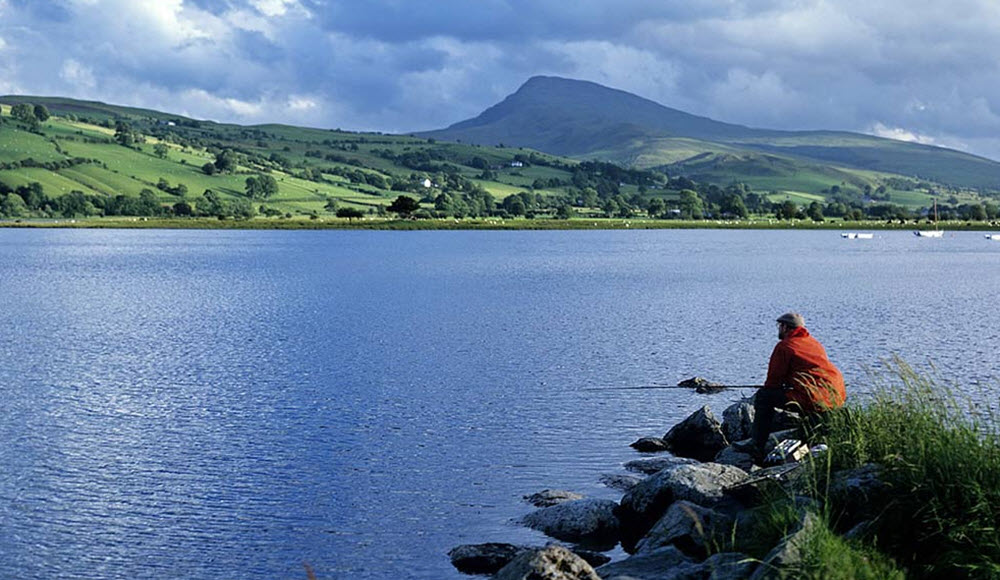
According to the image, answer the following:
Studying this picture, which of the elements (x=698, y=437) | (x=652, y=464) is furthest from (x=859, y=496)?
(x=698, y=437)

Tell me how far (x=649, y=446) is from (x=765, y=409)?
634cm

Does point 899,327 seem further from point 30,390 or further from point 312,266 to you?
point 312,266

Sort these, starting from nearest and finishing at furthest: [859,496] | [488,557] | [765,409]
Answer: [859,496], [488,557], [765,409]

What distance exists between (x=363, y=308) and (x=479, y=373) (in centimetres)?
2820

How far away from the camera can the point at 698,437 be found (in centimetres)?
2808

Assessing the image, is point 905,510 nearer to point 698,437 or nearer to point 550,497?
point 550,497

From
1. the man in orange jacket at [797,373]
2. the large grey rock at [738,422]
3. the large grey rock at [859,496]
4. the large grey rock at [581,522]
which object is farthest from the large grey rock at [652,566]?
the large grey rock at [738,422]

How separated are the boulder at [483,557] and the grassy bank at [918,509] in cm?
485

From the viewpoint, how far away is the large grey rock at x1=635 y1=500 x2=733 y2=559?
1706 cm

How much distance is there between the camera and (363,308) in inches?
2670

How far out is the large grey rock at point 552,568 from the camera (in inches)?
594

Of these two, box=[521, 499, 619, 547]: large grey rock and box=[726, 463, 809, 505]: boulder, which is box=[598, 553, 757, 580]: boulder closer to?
box=[726, 463, 809, 505]: boulder

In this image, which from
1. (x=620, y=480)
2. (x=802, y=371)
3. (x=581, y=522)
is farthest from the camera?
(x=620, y=480)

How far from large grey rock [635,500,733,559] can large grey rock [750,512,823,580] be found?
3.01 meters
